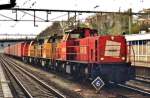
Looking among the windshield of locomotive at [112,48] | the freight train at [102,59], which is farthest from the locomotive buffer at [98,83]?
the windshield of locomotive at [112,48]

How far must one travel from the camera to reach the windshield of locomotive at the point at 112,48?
64.7 feet

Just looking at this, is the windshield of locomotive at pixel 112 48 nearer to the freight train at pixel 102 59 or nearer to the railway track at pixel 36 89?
the freight train at pixel 102 59

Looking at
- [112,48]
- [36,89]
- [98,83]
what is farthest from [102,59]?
[36,89]

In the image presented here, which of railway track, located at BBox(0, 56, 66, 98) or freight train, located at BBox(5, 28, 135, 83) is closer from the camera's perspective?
railway track, located at BBox(0, 56, 66, 98)

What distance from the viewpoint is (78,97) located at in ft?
53.0

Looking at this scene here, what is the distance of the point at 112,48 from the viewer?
19906 mm

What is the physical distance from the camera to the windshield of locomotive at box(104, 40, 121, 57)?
19.7 m

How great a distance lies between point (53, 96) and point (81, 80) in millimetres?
6620

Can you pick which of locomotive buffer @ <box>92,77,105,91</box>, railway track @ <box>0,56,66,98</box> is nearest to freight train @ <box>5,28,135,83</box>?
locomotive buffer @ <box>92,77,105,91</box>

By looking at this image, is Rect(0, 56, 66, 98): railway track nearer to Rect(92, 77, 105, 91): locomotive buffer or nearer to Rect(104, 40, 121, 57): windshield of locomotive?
Rect(92, 77, 105, 91): locomotive buffer

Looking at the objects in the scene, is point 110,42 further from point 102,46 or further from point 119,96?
point 119,96

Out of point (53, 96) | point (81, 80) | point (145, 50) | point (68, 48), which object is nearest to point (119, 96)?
point (53, 96)

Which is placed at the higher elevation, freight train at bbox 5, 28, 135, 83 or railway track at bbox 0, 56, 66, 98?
freight train at bbox 5, 28, 135, 83

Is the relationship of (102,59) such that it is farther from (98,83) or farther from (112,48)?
(98,83)
